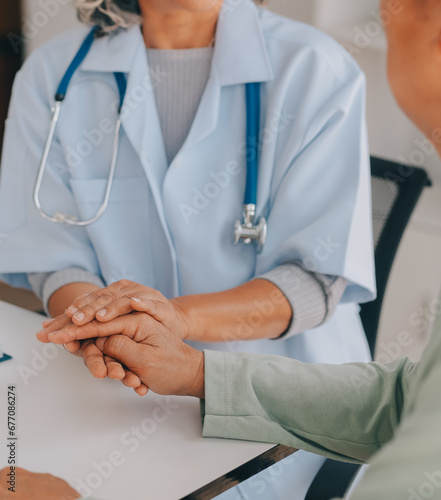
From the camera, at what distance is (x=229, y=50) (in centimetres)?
114

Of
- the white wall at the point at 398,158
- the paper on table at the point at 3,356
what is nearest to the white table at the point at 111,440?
the paper on table at the point at 3,356

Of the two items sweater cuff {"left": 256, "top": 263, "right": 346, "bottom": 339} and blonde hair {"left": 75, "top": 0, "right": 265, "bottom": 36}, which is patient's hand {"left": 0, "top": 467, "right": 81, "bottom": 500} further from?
blonde hair {"left": 75, "top": 0, "right": 265, "bottom": 36}

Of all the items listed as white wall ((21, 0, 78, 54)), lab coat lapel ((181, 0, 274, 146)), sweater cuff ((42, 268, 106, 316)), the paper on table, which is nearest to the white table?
the paper on table

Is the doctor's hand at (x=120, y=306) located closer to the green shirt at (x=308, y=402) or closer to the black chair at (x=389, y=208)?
the green shirt at (x=308, y=402)

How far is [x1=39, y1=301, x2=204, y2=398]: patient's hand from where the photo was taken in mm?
751

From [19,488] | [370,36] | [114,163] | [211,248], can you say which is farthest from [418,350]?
[19,488]

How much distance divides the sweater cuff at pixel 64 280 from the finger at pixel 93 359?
1.10 ft

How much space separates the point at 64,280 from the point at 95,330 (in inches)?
14.6

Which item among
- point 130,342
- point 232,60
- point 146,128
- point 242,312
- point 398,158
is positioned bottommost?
point 398,158

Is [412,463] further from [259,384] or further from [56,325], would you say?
[56,325]

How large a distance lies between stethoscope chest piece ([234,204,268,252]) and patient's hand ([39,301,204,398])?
0.30 meters

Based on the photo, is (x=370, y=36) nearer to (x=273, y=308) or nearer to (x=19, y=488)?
(x=273, y=308)

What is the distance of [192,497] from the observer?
60 centimetres

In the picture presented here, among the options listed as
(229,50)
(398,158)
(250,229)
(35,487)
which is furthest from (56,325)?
(398,158)
